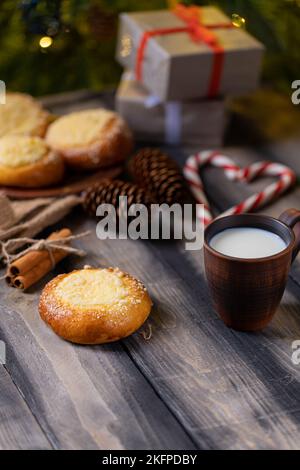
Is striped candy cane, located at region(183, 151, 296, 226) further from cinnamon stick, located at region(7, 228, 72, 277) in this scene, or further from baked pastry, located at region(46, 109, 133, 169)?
cinnamon stick, located at region(7, 228, 72, 277)

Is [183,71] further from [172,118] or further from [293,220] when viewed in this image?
[293,220]

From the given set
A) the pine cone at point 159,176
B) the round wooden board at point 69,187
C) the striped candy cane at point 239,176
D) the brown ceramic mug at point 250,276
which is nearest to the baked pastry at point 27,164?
the round wooden board at point 69,187

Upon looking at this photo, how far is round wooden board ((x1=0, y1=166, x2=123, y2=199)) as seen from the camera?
1.58 metres

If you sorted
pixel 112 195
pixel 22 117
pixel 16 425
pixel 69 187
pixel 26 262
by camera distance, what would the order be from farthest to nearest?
pixel 22 117, pixel 69 187, pixel 112 195, pixel 26 262, pixel 16 425

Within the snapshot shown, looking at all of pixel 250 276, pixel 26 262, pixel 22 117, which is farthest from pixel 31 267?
pixel 22 117

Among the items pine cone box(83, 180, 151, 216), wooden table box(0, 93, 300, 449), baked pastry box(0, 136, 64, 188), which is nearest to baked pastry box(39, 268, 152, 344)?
wooden table box(0, 93, 300, 449)

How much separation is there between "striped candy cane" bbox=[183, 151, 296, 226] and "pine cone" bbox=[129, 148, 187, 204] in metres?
0.04

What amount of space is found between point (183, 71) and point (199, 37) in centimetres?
11

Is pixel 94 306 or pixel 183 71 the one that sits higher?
pixel 183 71

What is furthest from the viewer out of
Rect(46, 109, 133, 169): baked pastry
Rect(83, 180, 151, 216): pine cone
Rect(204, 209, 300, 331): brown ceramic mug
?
Rect(46, 109, 133, 169): baked pastry

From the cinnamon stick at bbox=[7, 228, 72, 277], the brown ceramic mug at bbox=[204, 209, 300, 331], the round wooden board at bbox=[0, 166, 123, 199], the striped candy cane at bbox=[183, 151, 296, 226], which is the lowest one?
the round wooden board at bbox=[0, 166, 123, 199]

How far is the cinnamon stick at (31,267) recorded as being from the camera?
1322 millimetres

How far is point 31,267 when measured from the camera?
1.34 metres

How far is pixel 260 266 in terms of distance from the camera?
1.13m
